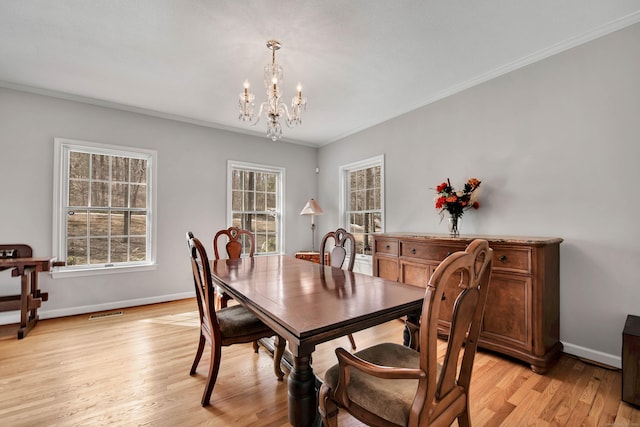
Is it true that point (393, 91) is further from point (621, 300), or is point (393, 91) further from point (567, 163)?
point (621, 300)

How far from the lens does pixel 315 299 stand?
1.51 meters

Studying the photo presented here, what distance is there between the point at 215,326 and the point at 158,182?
2.96m

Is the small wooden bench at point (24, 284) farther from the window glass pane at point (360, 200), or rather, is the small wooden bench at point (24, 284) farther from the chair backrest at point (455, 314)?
the window glass pane at point (360, 200)

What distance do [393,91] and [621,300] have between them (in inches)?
111

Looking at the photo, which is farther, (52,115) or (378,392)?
(52,115)

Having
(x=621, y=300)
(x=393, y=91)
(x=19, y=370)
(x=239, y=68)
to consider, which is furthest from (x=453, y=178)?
(x=19, y=370)

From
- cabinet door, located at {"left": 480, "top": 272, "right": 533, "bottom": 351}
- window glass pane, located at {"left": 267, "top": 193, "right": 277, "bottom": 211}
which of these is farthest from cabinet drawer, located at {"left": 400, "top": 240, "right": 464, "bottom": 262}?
window glass pane, located at {"left": 267, "top": 193, "right": 277, "bottom": 211}

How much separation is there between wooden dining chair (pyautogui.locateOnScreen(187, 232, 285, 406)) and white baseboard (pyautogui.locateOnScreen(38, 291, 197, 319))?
2041 millimetres

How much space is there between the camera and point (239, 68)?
2.82 meters

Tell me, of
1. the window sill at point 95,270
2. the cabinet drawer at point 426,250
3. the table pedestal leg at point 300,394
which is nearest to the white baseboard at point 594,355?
the cabinet drawer at point 426,250

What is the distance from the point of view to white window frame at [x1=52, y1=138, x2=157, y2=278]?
11.2 ft

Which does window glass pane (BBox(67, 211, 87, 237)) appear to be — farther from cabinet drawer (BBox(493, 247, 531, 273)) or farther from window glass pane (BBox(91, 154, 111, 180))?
cabinet drawer (BBox(493, 247, 531, 273))

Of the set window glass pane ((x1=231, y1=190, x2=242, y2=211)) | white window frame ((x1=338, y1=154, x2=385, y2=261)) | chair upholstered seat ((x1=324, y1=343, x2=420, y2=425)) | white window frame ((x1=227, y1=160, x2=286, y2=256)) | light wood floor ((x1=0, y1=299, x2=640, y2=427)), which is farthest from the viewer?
white window frame ((x1=227, y1=160, x2=286, y2=256))

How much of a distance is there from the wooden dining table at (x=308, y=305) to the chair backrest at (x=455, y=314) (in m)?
0.34
